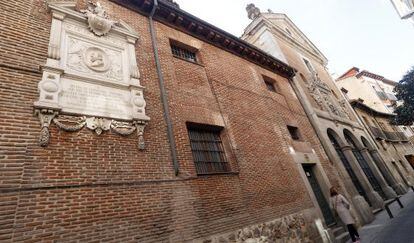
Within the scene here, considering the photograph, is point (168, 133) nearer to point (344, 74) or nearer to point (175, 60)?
point (175, 60)

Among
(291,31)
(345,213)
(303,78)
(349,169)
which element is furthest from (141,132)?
(291,31)

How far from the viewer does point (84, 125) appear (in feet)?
15.0

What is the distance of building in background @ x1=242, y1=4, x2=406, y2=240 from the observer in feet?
40.0

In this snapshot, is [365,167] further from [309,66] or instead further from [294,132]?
[309,66]

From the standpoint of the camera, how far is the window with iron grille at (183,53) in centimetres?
820

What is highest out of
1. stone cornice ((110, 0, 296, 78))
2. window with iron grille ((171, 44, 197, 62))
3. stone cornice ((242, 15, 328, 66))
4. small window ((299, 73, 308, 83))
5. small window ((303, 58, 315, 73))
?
stone cornice ((242, 15, 328, 66))

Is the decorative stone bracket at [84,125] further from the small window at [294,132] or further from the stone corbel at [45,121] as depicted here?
the small window at [294,132]

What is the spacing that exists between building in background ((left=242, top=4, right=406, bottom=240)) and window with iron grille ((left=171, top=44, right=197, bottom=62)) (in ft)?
23.1

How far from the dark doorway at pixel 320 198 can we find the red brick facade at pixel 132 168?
61.1 inches

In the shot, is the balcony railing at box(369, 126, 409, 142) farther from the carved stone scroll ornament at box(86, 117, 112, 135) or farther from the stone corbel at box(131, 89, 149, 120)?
the carved stone scroll ornament at box(86, 117, 112, 135)

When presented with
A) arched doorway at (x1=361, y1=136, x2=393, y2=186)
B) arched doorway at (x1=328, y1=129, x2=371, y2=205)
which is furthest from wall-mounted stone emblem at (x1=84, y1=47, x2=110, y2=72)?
arched doorway at (x1=361, y1=136, x2=393, y2=186)

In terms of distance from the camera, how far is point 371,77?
32656mm

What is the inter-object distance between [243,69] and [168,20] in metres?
3.70

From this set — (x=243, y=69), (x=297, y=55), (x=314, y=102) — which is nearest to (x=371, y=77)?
(x=297, y=55)
